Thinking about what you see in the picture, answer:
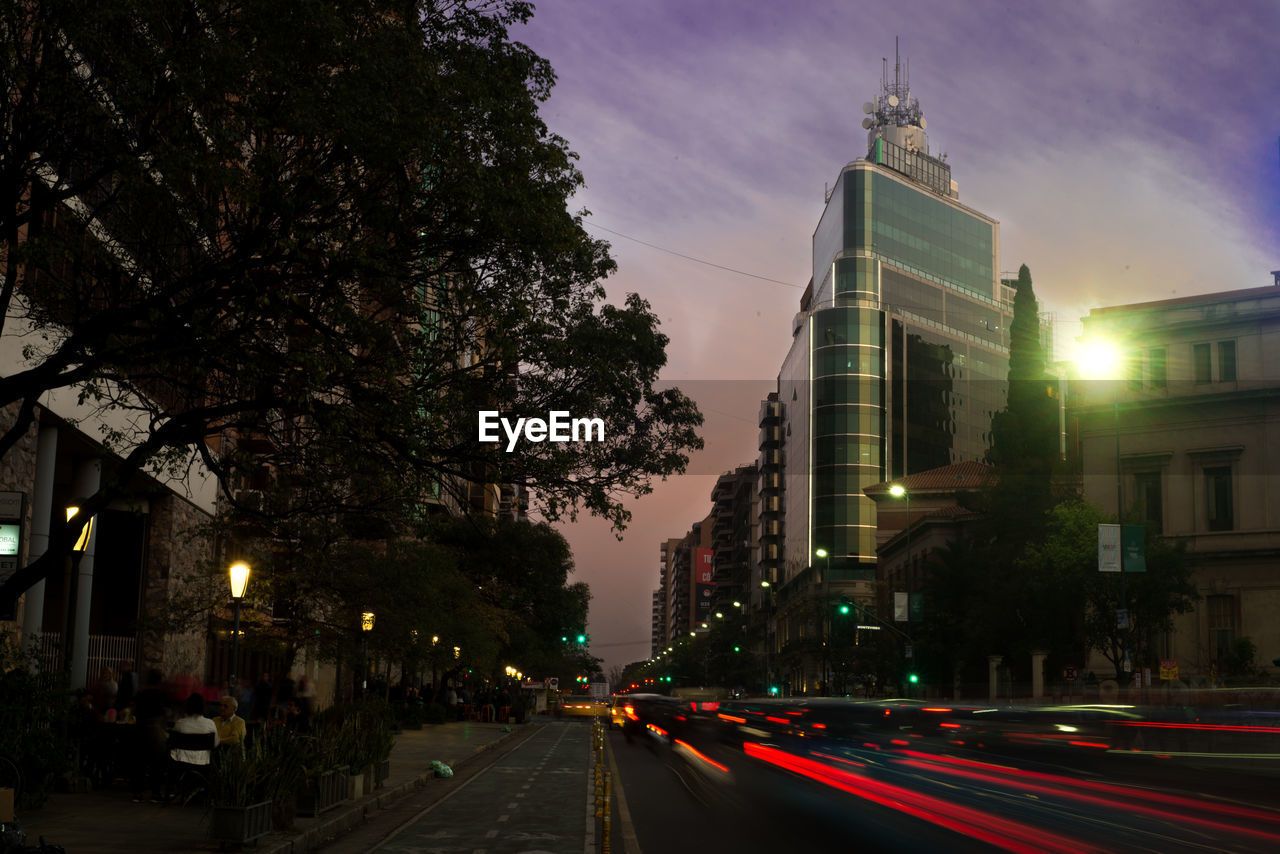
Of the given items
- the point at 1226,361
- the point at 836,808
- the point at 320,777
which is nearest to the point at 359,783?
the point at 320,777

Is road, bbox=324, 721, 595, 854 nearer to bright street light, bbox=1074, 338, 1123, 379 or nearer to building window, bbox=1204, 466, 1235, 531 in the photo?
bright street light, bbox=1074, 338, 1123, 379

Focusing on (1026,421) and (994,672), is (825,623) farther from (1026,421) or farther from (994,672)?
(994,672)

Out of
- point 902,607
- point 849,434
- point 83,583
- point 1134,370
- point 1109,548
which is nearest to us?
point 83,583

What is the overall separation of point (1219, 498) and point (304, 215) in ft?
205

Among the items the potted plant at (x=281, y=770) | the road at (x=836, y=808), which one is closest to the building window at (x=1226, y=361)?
the road at (x=836, y=808)

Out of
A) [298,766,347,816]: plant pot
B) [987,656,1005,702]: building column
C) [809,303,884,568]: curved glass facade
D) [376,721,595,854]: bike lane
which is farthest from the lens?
[809,303,884,568]: curved glass facade

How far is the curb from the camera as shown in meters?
13.5

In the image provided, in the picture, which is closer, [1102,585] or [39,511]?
[39,511]

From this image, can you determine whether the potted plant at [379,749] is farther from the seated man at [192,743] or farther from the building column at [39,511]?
the building column at [39,511]

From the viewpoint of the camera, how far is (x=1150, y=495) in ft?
226

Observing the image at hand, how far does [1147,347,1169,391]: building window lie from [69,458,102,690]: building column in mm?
56721

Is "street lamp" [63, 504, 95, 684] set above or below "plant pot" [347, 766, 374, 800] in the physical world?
above

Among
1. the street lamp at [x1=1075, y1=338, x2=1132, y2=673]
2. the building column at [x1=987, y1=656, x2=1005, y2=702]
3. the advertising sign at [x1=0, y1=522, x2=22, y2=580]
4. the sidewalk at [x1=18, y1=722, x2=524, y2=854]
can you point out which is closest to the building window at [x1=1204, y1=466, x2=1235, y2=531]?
the street lamp at [x1=1075, y1=338, x2=1132, y2=673]

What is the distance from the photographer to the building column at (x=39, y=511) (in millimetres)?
23625
